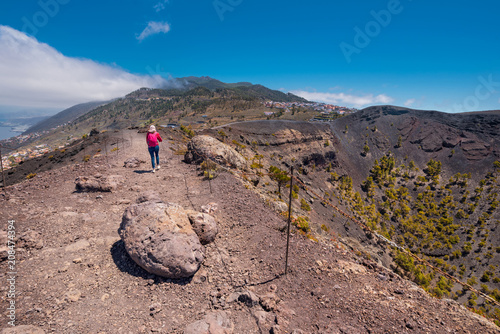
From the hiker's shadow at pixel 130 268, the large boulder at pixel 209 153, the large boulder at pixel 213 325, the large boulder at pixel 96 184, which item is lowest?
the large boulder at pixel 213 325

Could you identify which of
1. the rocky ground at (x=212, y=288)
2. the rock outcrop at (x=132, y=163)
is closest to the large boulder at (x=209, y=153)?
the rock outcrop at (x=132, y=163)

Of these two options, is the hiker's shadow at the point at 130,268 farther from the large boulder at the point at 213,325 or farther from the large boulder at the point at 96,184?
the large boulder at the point at 96,184

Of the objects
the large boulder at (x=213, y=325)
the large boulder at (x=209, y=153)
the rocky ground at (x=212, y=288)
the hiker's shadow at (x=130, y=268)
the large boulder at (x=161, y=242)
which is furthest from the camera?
the large boulder at (x=209, y=153)

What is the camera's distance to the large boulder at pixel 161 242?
486 cm

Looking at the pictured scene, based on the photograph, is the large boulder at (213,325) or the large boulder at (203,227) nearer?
the large boulder at (213,325)

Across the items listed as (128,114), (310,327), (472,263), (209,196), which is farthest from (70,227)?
(128,114)

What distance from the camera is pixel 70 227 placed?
20.7 ft

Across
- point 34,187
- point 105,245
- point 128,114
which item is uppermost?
point 128,114

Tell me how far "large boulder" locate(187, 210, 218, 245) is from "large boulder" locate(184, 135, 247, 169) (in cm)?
680

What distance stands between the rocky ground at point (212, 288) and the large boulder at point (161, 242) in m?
0.40

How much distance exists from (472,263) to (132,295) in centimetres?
4952

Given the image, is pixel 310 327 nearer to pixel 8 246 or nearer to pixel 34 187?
pixel 8 246

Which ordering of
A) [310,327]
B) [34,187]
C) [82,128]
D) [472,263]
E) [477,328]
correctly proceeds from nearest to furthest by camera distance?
[310,327] < [477,328] < [34,187] < [472,263] < [82,128]

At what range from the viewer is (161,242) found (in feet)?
16.4
